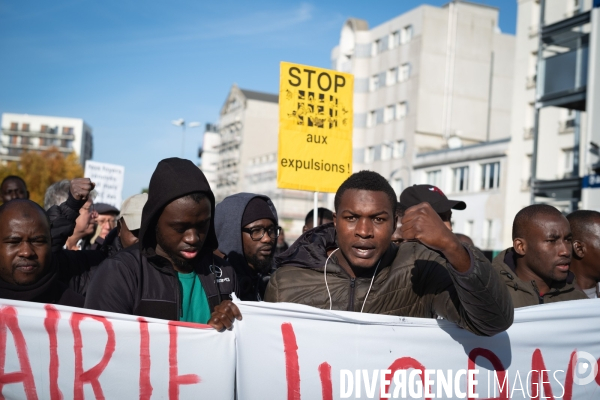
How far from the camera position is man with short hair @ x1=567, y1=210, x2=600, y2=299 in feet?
16.4

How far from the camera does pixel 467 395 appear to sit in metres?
3.51

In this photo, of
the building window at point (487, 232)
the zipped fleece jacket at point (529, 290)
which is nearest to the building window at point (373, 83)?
the building window at point (487, 232)

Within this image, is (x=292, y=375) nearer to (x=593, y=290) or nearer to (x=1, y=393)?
(x=1, y=393)

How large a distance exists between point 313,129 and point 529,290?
178 inches

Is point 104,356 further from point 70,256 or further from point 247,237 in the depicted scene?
point 247,237

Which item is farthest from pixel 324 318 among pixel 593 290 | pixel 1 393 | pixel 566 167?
pixel 566 167

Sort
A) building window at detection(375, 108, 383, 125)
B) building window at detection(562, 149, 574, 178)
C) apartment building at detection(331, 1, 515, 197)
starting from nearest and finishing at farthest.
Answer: building window at detection(562, 149, 574, 178)
apartment building at detection(331, 1, 515, 197)
building window at detection(375, 108, 383, 125)

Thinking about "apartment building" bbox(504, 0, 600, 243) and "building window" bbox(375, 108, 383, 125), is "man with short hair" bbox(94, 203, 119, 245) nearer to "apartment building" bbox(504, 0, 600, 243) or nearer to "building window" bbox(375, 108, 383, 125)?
"apartment building" bbox(504, 0, 600, 243)

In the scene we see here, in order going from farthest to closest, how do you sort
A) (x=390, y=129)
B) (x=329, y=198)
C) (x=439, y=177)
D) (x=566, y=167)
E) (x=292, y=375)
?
(x=329, y=198) → (x=390, y=129) → (x=439, y=177) → (x=566, y=167) → (x=292, y=375)

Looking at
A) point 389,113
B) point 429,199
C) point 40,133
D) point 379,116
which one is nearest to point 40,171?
point 379,116

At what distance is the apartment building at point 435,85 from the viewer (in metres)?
53.0

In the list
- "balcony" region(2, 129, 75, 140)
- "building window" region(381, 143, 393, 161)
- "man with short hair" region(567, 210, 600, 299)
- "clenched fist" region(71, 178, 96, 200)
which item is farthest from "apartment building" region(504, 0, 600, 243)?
"balcony" region(2, 129, 75, 140)

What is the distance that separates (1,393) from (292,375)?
136 cm

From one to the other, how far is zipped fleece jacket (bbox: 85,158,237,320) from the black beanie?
1.64 metres
